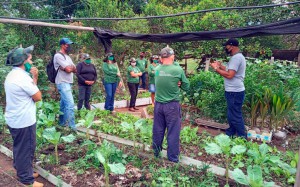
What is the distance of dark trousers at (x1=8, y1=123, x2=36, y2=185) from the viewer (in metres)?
3.90

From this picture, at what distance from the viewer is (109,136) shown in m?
6.12

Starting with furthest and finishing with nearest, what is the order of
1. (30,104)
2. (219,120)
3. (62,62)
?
(219,120), (62,62), (30,104)

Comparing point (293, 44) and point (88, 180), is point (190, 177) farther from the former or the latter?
point (293, 44)

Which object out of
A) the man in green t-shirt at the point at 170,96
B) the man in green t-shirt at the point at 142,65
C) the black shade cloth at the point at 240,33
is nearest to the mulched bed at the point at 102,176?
the man in green t-shirt at the point at 170,96

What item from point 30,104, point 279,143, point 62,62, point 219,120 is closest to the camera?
point 30,104

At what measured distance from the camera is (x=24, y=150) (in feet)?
12.9

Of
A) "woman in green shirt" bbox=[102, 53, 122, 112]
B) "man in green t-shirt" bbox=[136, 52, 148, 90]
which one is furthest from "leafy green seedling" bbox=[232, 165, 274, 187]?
"man in green t-shirt" bbox=[136, 52, 148, 90]

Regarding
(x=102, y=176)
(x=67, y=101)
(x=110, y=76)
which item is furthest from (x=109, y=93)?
(x=102, y=176)

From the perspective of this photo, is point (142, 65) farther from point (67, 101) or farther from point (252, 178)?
point (252, 178)

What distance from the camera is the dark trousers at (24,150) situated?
154 inches

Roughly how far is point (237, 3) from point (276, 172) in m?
11.7

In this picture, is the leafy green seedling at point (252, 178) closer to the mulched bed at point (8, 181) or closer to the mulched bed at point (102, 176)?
the mulched bed at point (102, 176)

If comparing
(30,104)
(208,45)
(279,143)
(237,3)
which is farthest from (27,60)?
(237,3)

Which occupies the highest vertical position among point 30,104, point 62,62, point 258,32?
point 258,32
